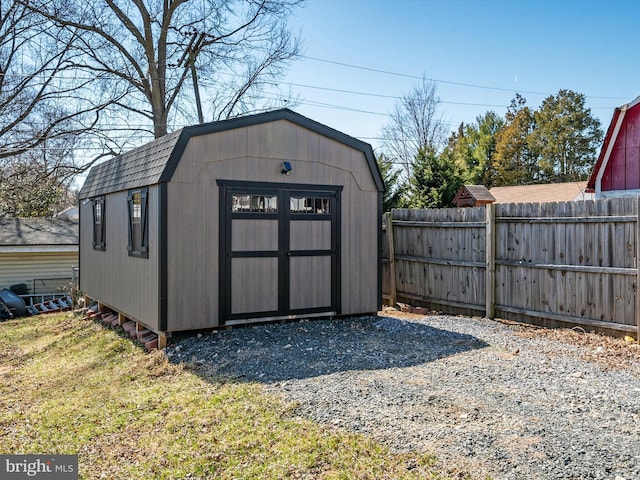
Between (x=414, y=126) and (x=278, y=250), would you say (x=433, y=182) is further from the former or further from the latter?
(x=414, y=126)

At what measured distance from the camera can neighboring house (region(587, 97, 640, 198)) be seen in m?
8.54

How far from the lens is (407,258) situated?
894cm

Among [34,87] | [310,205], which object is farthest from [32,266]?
[310,205]

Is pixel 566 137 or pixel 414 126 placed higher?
pixel 414 126

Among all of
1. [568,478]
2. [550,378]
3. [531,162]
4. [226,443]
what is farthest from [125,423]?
[531,162]

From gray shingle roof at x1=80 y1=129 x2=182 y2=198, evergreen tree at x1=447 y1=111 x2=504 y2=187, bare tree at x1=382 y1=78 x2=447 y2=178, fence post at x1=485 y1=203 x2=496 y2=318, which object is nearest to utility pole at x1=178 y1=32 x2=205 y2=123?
gray shingle roof at x1=80 y1=129 x2=182 y2=198

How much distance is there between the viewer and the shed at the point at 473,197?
20542 mm

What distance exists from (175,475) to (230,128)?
446 cm

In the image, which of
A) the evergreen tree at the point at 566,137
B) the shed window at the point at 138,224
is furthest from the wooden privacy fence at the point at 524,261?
the evergreen tree at the point at 566,137

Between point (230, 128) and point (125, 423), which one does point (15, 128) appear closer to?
point (230, 128)

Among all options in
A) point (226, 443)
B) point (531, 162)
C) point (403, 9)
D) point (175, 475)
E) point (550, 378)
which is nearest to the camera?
point (175, 475)

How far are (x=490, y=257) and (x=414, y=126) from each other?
23.1 meters

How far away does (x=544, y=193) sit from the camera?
19.6m

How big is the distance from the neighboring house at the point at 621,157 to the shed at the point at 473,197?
1131 centimetres
